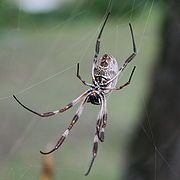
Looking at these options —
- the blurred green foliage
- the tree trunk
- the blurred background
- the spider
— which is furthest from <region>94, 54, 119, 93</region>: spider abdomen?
the blurred green foliage

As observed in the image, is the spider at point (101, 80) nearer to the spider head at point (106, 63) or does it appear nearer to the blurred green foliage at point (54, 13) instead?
the spider head at point (106, 63)

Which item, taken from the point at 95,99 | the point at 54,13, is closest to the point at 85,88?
the point at 54,13

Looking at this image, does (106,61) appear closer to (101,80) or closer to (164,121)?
(101,80)

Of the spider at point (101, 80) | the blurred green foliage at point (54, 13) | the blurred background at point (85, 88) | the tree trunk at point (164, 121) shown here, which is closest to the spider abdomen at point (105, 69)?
the spider at point (101, 80)

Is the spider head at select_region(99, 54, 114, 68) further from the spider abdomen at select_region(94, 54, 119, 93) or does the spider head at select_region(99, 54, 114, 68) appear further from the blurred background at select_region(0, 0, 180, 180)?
the blurred background at select_region(0, 0, 180, 180)

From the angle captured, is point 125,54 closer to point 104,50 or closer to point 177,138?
point 104,50

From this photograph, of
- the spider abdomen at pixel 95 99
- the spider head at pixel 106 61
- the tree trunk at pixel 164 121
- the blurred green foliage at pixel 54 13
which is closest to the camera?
the spider head at pixel 106 61

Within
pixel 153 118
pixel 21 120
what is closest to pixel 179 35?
pixel 153 118
